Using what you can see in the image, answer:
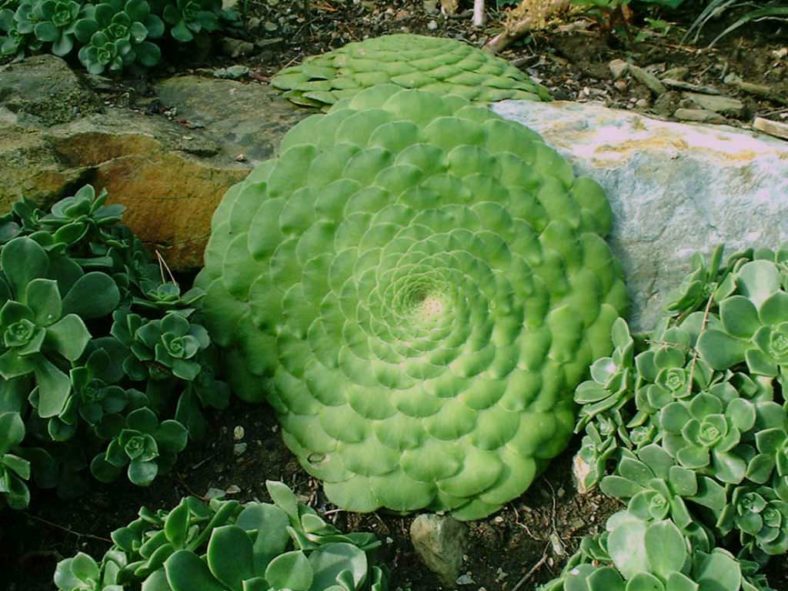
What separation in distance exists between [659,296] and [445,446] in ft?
2.01

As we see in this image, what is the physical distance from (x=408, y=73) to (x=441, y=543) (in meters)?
1.29

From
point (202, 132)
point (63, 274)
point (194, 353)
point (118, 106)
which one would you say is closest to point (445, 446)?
point (194, 353)

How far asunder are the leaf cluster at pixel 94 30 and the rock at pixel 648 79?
4.68ft

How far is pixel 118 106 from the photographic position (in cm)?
258

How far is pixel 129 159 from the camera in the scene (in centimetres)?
225

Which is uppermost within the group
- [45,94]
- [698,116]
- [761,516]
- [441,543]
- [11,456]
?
[45,94]

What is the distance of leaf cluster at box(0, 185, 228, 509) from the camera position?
5.29 feet

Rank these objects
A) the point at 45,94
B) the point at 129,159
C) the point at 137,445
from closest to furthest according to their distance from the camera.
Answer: the point at 137,445
the point at 129,159
the point at 45,94

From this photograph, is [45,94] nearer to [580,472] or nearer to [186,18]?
[186,18]

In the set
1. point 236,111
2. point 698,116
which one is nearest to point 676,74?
point 698,116

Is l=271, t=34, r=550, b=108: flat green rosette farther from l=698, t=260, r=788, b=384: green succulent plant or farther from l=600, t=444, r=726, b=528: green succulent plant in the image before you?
l=600, t=444, r=726, b=528: green succulent plant

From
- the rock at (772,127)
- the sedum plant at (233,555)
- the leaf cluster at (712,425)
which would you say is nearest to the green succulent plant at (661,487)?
the leaf cluster at (712,425)

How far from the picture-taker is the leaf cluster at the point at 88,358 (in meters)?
1.61

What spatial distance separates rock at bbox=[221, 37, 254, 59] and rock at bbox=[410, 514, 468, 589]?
69.9 inches
